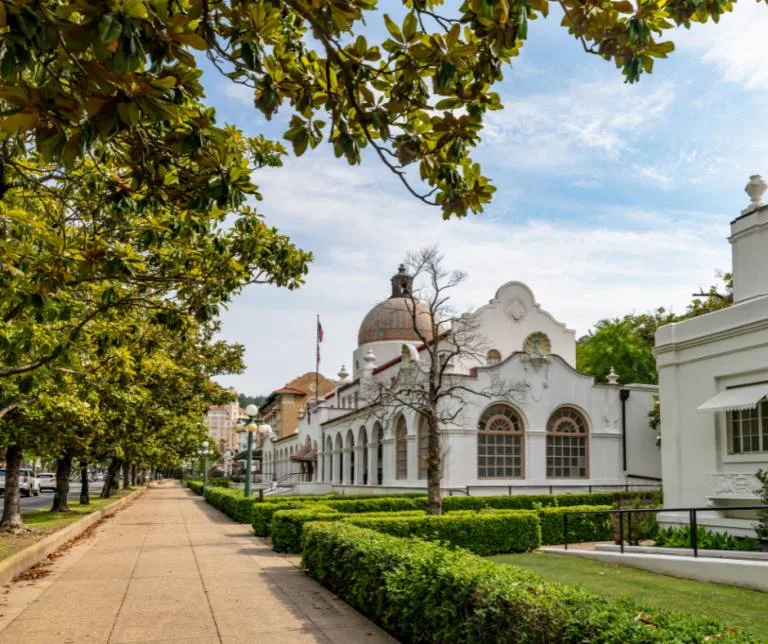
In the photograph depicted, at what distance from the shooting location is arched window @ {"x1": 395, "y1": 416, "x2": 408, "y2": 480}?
32.5 metres

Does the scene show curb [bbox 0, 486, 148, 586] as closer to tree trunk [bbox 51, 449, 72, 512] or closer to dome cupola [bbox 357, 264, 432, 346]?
tree trunk [bbox 51, 449, 72, 512]

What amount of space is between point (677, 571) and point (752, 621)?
3.75 metres

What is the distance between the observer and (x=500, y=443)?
3064 centimetres

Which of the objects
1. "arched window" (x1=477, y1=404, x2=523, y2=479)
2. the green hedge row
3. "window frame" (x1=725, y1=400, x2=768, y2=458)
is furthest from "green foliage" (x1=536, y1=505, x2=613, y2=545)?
"arched window" (x1=477, y1=404, x2=523, y2=479)

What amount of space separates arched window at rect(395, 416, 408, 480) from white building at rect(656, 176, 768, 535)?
15636mm

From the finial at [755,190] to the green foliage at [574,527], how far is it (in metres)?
8.01

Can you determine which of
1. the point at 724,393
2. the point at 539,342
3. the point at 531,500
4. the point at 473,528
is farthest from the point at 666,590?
the point at 539,342

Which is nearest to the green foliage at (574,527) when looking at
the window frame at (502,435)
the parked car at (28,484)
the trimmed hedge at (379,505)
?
the trimmed hedge at (379,505)

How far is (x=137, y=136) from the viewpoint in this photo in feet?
19.9

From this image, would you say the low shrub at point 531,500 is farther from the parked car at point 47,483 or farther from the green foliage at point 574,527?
the parked car at point 47,483

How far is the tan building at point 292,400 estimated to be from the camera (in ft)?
269

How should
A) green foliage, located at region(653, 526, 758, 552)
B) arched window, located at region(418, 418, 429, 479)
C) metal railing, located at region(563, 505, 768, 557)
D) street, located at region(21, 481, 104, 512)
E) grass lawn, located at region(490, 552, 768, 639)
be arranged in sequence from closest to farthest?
grass lawn, located at region(490, 552, 768, 639) < metal railing, located at region(563, 505, 768, 557) < green foliage, located at region(653, 526, 758, 552) < arched window, located at region(418, 418, 429, 479) < street, located at region(21, 481, 104, 512)

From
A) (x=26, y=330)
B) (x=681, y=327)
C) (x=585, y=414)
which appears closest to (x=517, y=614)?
(x=26, y=330)

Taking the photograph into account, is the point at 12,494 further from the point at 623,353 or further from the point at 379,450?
the point at 623,353
